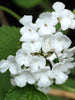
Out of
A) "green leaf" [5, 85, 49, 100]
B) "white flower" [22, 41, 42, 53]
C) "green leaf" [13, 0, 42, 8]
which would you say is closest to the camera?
"white flower" [22, 41, 42, 53]

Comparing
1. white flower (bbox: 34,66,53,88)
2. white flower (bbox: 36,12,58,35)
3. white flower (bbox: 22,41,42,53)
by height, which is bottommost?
white flower (bbox: 34,66,53,88)

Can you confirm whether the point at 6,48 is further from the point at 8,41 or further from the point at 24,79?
the point at 24,79

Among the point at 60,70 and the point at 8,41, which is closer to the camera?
the point at 60,70

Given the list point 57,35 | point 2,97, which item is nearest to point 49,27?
point 57,35

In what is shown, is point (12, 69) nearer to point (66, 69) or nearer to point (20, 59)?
point (20, 59)

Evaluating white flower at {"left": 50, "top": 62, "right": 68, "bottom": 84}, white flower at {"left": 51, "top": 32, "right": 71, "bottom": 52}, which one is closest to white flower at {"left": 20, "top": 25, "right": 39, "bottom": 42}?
white flower at {"left": 51, "top": 32, "right": 71, "bottom": 52}

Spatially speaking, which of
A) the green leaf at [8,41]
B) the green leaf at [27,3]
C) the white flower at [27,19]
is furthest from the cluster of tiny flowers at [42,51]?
the green leaf at [27,3]

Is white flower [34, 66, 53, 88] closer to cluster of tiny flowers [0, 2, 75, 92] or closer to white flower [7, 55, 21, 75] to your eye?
cluster of tiny flowers [0, 2, 75, 92]

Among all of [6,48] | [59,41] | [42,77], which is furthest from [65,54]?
[6,48]
